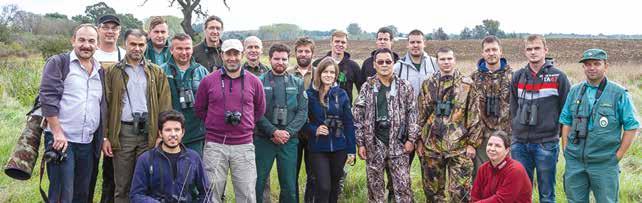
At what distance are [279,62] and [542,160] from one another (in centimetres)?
272

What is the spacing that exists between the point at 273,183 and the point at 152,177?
2507mm

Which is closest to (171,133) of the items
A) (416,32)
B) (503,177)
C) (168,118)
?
(168,118)

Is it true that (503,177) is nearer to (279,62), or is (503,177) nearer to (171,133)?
(279,62)

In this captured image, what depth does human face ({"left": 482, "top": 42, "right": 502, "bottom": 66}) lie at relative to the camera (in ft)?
19.5

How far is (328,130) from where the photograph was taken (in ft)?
19.2

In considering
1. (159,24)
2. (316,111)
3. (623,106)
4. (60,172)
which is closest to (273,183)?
(316,111)

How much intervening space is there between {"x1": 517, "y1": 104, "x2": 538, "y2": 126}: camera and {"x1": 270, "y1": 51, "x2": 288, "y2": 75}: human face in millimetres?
2359

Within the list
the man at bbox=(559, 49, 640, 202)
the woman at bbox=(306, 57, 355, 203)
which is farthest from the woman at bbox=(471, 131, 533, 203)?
the woman at bbox=(306, 57, 355, 203)

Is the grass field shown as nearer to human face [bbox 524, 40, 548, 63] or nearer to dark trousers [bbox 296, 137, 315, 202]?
dark trousers [bbox 296, 137, 315, 202]

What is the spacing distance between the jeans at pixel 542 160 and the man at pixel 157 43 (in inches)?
146

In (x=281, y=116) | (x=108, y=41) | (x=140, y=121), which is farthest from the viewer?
(x=281, y=116)

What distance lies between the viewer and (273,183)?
7238mm

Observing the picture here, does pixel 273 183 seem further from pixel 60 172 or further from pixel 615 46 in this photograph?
pixel 615 46

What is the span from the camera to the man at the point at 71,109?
4.83 metres
